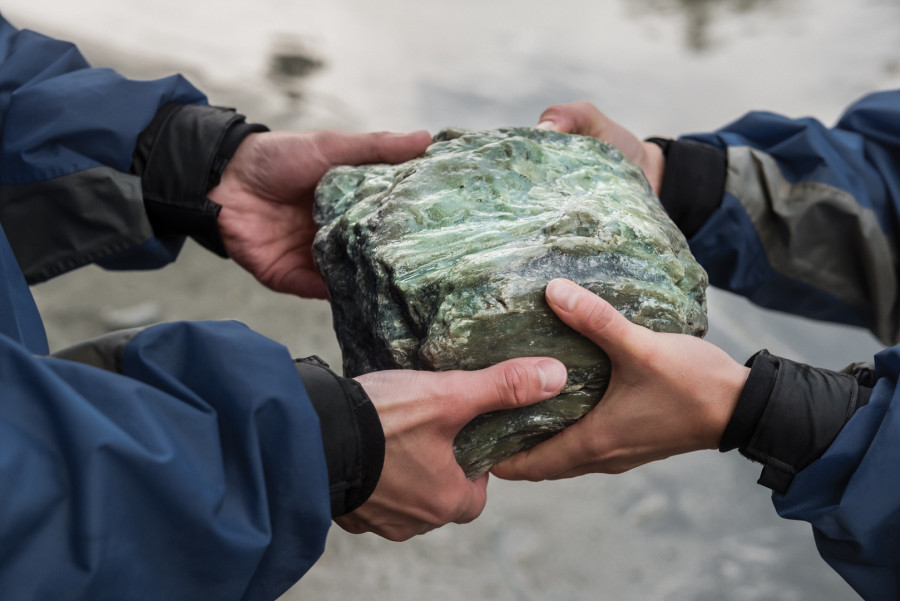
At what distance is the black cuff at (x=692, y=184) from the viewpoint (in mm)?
1922

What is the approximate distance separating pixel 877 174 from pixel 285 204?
159 centimetres

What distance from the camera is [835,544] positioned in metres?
1.28

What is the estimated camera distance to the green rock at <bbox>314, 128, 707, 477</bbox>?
4.18 feet

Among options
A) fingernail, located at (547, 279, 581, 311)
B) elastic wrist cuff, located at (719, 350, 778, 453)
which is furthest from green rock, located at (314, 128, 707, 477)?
elastic wrist cuff, located at (719, 350, 778, 453)

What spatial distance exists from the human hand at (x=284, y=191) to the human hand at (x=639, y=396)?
724mm

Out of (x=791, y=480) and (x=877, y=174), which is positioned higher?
(x=877, y=174)

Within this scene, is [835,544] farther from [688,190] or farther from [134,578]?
[134,578]

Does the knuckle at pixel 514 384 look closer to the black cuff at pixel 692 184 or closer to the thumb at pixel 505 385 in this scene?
the thumb at pixel 505 385

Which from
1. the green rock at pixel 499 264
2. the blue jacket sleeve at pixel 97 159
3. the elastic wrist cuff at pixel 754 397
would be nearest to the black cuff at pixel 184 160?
the blue jacket sleeve at pixel 97 159

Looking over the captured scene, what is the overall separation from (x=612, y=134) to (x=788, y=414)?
3.26 ft

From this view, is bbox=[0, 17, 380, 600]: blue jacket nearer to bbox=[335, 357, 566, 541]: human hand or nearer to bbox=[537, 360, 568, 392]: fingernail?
bbox=[335, 357, 566, 541]: human hand

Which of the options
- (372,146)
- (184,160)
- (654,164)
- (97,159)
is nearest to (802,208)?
(654,164)

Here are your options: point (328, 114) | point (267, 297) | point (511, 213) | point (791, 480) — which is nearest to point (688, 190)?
point (511, 213)

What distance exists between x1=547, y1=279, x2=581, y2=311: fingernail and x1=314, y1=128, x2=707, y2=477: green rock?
37 mm
